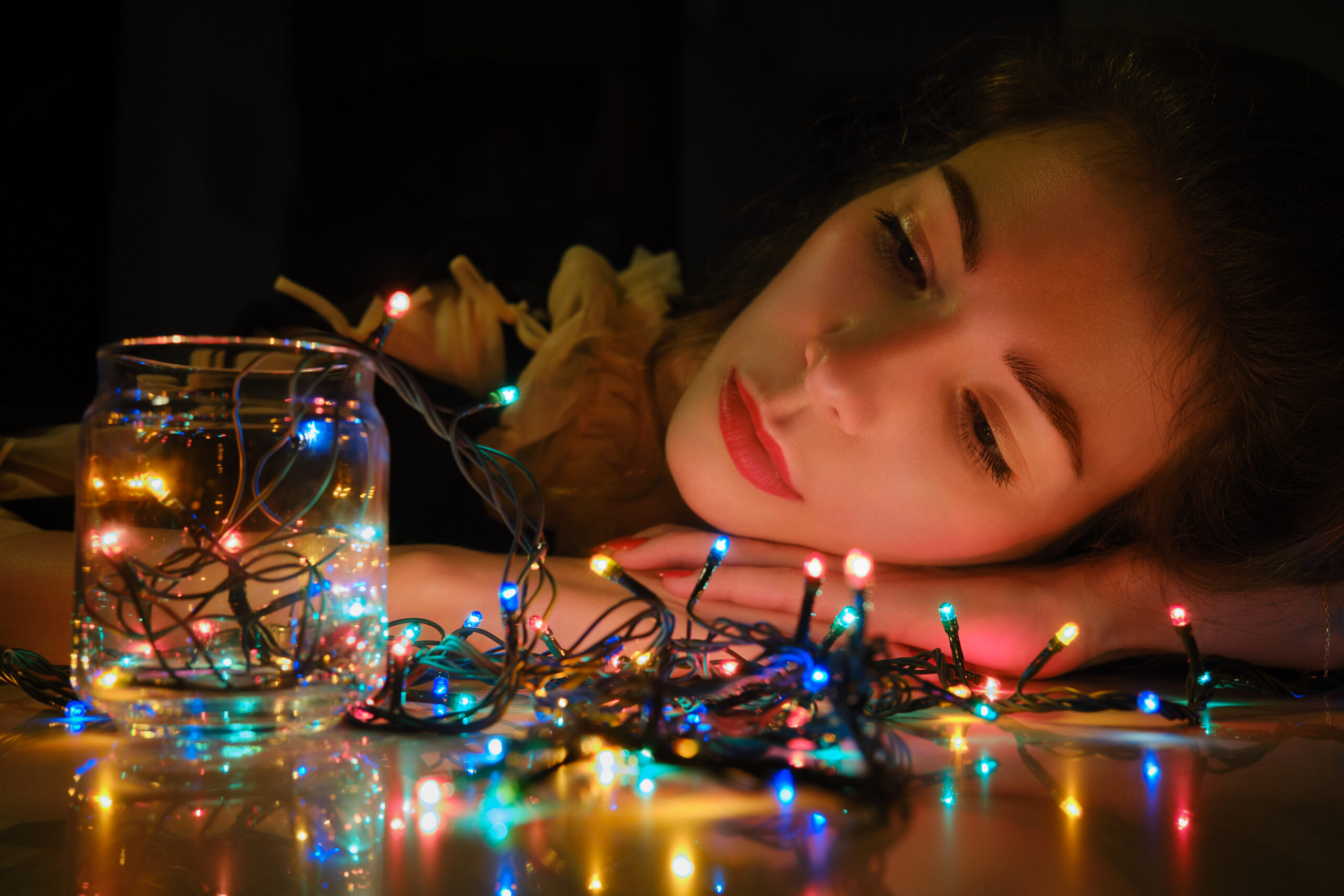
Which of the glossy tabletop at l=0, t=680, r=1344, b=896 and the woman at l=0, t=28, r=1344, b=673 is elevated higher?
the woman at l=0, t=28, r=1344, b=673

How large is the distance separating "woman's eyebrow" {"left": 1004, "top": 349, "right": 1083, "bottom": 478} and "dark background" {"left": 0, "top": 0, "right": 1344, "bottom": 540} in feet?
4.20

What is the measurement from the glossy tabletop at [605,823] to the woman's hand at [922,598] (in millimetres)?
333

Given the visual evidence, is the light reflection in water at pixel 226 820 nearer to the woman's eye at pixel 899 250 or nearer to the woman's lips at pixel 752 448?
the woman's lips at pixel 752 448

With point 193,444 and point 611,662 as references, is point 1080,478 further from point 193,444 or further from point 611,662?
point 193,444

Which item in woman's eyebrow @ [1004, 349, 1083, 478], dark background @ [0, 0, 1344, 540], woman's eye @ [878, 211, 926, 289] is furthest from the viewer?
dark background @ [0, 0, 1344, 540]

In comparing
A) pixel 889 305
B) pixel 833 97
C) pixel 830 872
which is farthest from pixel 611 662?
pixel 833 97

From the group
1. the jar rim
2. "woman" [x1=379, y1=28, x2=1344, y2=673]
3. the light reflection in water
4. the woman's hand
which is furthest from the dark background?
the light reflection in water

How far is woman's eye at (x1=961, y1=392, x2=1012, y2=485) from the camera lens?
890 mm

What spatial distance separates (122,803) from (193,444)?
209 mm

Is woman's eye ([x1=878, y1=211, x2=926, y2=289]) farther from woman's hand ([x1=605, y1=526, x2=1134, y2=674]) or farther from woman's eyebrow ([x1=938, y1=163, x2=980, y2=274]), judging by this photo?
woman's hand ([x1=605, y1=526, x2=1134, y2=674])

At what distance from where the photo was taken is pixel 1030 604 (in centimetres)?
95

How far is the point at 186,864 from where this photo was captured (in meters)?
0.37

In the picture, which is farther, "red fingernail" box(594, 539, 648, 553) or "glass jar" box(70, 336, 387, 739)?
"red fingernail" box(594, 539, 648, 553)

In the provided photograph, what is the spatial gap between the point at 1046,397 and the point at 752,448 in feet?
1.03
